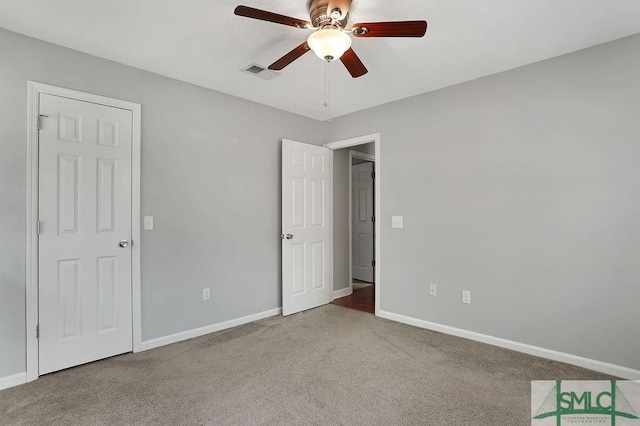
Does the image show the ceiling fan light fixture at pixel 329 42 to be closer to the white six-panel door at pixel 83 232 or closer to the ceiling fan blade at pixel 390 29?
the ceiling fan blade at pixel 390 29

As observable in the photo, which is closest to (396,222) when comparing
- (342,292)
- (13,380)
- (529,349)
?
(342,292)

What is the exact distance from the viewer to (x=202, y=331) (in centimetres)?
329

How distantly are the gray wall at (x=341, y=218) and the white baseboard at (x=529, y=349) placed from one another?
112 centimetres

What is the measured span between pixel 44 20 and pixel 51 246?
1.58 m

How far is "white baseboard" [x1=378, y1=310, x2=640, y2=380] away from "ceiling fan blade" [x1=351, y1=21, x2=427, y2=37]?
105 inches

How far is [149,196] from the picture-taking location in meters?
2.97

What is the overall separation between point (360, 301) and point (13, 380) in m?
3.51

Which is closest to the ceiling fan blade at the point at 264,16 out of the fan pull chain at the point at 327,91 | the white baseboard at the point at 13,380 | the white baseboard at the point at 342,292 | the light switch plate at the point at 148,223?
the fan pull chain at the point at 327,91

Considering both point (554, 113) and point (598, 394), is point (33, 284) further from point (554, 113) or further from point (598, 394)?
point (554, 113)

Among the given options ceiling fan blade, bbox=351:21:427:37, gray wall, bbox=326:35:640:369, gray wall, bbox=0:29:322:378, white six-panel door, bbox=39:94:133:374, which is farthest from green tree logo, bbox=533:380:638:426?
white six-panel door, bbox=39:94:133:374

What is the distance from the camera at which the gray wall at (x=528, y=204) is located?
2436 millimetres

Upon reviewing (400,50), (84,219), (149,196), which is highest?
(400,50)

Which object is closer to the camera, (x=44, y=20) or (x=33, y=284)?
(x=44, y=20)

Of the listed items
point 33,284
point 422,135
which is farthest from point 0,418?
point 422,135
